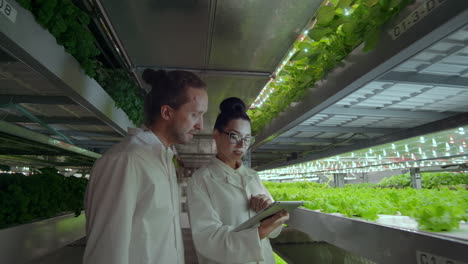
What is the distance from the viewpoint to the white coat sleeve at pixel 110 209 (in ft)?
3.10

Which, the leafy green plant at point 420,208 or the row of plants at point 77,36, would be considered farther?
the row of plants at point 77,36

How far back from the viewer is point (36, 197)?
5.99ft

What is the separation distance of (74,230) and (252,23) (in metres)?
2.11

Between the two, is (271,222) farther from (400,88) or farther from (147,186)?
(400,88)

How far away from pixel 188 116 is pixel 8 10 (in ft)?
2.48

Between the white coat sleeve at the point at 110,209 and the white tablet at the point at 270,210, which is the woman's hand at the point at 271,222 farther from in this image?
the white coat sleeve at the point at 110,209

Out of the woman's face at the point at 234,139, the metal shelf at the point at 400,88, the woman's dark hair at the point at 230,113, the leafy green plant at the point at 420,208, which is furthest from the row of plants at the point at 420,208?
the woman's dark hair at the point at 230,113

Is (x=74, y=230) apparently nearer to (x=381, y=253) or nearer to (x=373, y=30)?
(x=381, y=253)

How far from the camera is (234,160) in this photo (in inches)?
66.5

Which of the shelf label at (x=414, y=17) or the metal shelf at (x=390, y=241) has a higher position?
the shelf label at (x=414, y=17)

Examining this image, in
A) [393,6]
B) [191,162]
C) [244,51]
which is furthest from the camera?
[191,162]

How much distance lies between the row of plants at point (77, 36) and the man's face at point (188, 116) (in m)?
0.69

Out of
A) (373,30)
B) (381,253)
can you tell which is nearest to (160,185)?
(381,253)

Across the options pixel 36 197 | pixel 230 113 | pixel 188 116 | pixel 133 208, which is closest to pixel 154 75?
pixel 188 116
